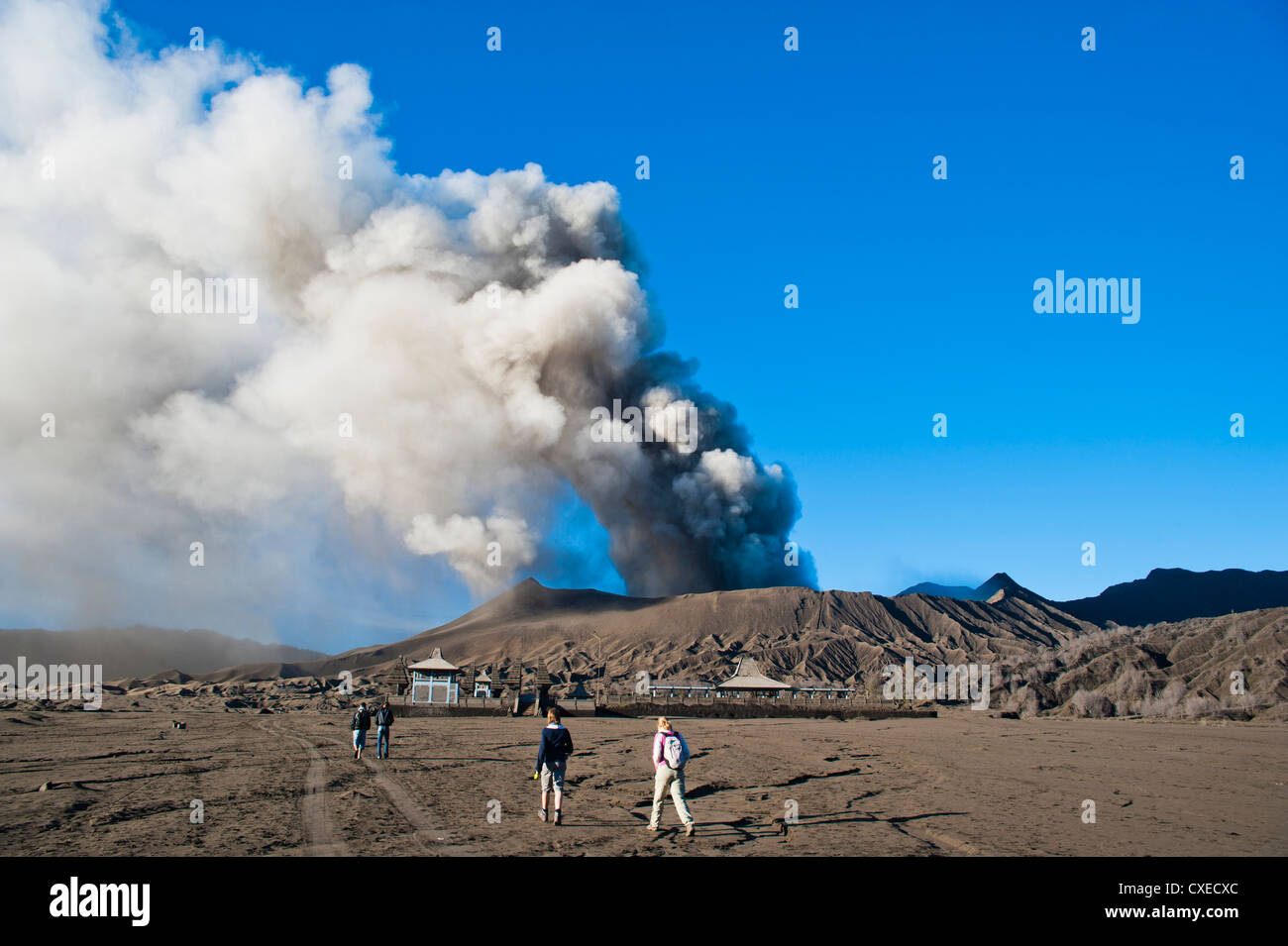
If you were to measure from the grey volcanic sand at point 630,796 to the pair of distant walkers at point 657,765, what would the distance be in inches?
10.5

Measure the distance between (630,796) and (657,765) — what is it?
3.80 metres

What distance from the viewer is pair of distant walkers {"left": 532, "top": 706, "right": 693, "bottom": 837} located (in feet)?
32.0

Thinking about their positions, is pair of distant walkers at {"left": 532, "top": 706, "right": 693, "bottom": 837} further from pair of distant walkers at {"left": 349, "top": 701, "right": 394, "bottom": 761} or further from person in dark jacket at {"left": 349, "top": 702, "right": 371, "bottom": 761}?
person in dark jacket at {"left": 349, "top": 702, "right": 371, "bottom": 761}

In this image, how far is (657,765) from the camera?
981 centimetres

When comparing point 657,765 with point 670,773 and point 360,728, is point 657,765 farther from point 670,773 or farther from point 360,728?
point 360,728

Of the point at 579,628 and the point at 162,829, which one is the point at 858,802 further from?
the point at 579,628

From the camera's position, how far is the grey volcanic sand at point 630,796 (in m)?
9.33

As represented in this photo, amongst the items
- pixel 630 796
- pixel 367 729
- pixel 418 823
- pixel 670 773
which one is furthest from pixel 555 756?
pixel 367 729

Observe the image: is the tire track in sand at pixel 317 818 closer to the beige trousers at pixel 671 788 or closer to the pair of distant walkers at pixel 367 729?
the pair of distant walkers at pixel 367 729

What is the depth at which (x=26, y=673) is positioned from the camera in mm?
106812

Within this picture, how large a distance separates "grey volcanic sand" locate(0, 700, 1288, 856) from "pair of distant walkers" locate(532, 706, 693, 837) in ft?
0.87
